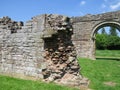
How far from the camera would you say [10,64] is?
10391 millimetres

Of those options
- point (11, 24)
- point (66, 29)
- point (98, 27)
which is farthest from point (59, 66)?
point (98, 27)

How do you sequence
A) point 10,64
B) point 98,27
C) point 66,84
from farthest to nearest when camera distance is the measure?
point 98,27 < point 10,64 < point 66,84

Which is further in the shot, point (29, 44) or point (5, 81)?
point (29, 44)

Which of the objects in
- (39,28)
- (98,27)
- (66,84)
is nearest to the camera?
(66,84)

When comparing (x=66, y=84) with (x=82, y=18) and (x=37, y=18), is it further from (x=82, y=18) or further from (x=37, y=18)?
(x=82, y=18)

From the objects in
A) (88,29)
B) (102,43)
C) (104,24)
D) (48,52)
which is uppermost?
(104,24)

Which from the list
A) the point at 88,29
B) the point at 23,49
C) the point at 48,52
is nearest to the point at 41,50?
the point at 48,52

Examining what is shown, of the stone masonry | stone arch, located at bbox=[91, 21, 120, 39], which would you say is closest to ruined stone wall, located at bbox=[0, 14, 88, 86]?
the stone masonry

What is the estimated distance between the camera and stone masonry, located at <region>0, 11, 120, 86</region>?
28.8ft

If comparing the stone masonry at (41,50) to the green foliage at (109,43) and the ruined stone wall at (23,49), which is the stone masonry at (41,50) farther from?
the green foliage at (109,43)

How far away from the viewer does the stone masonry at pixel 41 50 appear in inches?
345

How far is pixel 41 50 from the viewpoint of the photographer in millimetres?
9008

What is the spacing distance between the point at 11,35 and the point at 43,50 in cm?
220

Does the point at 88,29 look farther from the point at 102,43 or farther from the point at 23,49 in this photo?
the point at 102,43
